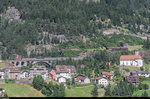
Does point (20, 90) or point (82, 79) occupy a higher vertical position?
point (82, 79)

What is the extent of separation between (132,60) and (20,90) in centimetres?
4576

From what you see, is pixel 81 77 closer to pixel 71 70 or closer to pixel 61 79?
pixel 61 79

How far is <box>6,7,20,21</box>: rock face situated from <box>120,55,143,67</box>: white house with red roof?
53.6 meters

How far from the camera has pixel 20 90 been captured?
11800 centimetres

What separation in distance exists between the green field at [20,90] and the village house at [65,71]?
1653 centimetres

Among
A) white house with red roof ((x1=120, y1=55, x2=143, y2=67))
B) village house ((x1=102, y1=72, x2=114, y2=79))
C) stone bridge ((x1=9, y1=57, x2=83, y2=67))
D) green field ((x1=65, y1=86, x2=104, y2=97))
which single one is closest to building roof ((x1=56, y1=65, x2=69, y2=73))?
village house ((x1=102, y1=72, x2=114, y2=79))

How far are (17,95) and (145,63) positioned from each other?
56.5 meters

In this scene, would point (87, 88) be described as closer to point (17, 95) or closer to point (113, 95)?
point (113, 95)

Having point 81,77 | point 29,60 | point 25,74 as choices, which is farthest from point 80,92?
point 29,60

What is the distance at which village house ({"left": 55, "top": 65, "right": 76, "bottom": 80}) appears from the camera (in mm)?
137450

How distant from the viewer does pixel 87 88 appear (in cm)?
12550

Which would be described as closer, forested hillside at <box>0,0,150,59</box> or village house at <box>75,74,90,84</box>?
village house at <box>75,74,90,84</box>

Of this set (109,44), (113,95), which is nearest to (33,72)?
(113,95)

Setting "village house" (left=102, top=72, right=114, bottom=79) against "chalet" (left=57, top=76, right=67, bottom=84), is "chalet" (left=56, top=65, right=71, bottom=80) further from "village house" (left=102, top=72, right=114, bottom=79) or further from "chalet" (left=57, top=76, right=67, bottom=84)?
"village house" (left=102, top=72, right=114, bottom=79)
